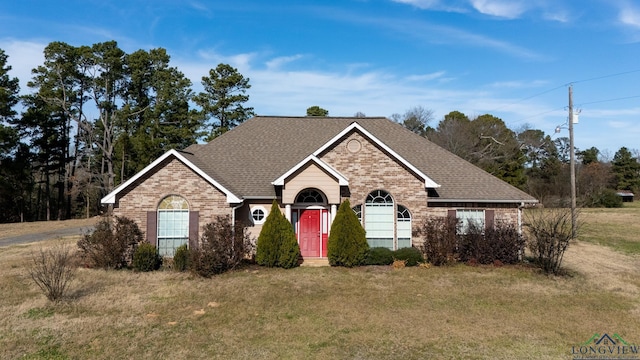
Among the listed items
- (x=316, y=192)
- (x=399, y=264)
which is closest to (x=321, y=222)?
(x=316, y=192)

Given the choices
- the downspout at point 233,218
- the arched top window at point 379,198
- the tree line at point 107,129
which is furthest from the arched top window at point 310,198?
the tree line at point 107,129

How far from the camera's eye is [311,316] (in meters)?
9.87

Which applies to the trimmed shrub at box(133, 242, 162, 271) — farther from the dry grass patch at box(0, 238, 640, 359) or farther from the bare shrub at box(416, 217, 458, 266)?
the bare shrub at box(416, 217, 458, 266)

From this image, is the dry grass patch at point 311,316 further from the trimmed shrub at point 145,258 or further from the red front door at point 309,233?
the red front door at point 309,233

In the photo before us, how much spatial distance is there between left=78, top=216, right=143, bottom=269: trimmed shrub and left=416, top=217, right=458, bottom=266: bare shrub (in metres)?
11.5

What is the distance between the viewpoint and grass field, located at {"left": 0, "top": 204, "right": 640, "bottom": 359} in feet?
25.9

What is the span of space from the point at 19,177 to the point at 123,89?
14.7 meters

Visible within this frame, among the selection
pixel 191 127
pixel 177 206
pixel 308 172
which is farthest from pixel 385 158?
pixel 191 127

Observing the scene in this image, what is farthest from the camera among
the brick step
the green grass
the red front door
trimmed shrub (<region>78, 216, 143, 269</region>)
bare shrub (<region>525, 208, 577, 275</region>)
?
the red front door

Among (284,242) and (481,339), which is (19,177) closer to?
(284,242)

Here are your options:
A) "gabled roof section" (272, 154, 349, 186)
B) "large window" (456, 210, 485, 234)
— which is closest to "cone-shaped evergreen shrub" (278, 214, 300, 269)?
"gabled roof section" (272, 154, 349, 186)

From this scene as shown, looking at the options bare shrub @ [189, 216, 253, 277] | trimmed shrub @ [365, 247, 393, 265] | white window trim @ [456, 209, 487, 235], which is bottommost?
trimmed shrub @ [365, 247, 393, 265]

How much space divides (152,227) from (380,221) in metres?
9.37

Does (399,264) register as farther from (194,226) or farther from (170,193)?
(170,193)
